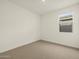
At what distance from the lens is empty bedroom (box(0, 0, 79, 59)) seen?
2.76 metres

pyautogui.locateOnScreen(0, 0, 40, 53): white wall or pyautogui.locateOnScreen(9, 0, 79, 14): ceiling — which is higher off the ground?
pyautogui.locateOnScreen(9, 0, 79, 14): ceiling

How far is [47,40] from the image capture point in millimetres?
4641

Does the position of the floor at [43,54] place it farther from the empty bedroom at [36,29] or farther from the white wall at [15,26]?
the white wall at [15,26]

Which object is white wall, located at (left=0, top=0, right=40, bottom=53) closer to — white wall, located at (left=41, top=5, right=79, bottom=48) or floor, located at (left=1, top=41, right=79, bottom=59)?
floor, located at (left=1, top=41, right=79, bottom=59)

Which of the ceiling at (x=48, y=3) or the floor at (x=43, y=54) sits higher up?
the ceiling at (x=48, y=3)

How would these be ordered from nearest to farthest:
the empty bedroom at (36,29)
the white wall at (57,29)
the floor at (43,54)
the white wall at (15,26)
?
the floor at (43,54), the empty bedroom at (36,29), the white wall at (15,26), the white wall at (57,29)

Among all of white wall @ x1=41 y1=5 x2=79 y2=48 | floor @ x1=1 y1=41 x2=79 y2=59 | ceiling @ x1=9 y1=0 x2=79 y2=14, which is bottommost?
floor @ x1=1 y1=41 x2=79 y2=59

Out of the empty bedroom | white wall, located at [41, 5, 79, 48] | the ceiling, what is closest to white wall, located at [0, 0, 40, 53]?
the empty bedroom

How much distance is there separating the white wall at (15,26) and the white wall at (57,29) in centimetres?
86

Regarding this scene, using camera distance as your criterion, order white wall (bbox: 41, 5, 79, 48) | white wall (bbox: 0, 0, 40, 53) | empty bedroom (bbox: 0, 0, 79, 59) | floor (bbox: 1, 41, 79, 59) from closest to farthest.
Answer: floor (bbox: 1, 41, 79, 59)
empty bedroom (bbox: 0, 0, 79, 59)
white wall (bbox: 0, 0, 40, 53)
white wall (bbox: 41, 5, 79, 48)

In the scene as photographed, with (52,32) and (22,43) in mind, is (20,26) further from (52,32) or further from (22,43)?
(52,32)

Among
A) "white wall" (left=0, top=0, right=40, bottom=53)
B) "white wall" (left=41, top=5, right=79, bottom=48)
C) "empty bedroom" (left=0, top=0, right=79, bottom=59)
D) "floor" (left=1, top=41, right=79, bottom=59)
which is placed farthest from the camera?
"white wall" (left=41, top=5, right=79, bottom=48)

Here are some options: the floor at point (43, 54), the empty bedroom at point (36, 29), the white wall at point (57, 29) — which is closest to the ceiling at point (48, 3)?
the empty bedroom at point (36, 29)

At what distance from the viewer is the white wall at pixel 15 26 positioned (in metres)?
2.91
